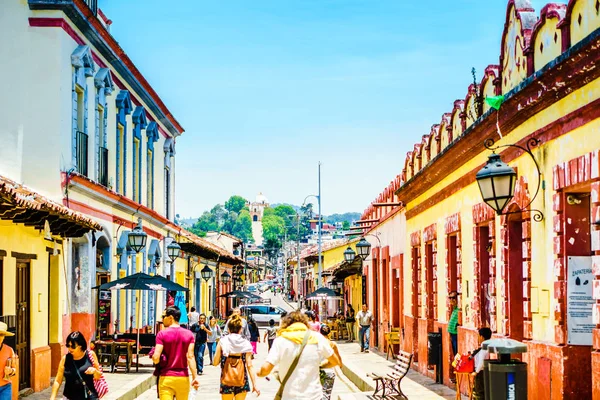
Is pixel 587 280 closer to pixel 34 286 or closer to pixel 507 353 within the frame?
pixel 507 353

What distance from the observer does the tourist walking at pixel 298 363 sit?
850 centimetres

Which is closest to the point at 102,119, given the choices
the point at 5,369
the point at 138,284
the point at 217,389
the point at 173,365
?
the point at 138,284

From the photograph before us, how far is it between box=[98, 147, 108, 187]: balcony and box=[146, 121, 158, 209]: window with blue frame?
745 centimetres

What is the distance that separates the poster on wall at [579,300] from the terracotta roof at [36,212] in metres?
6.56

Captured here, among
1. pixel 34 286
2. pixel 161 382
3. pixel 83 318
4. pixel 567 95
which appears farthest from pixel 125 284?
pixel 567 95

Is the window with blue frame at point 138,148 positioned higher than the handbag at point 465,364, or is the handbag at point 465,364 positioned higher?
the window with blue frame at point 138,148

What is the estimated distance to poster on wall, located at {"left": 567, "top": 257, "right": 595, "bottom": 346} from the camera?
10102 millimetres

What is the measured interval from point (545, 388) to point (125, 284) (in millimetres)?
12298

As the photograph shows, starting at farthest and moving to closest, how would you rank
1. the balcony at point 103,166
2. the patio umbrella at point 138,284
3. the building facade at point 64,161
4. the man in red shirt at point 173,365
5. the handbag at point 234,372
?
the balcony at point 103,166
the patio umbrella at point 138,284
the building facade at point 64,161
the handbag at point 234,372
the man in red shirt at point 173,365

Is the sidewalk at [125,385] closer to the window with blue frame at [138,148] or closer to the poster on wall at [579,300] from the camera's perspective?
the poster on wall at [579,300]

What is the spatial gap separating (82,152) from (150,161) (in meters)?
11.0

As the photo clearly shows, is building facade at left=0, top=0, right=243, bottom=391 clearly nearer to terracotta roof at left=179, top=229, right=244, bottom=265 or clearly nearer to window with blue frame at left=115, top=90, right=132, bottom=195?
window with blue frame at left=115, top=90, right=132, bottom=195

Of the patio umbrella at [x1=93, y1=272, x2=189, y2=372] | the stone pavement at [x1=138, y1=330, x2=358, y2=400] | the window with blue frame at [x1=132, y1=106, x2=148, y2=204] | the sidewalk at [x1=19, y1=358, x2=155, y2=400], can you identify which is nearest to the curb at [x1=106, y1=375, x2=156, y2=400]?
the sidewalk at [x1=19, y1=358, x2=155, y2=400]

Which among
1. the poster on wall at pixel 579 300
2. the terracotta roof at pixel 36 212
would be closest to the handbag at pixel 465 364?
the poster on wall at pixel 579 300
